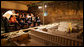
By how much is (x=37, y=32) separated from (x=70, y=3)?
5.05 m

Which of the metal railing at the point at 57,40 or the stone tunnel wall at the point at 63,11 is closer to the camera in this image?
the metal railing at the point at 57,40

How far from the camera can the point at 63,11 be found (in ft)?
24.8

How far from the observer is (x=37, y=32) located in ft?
14.6

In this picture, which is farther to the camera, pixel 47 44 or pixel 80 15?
pixel 80 15

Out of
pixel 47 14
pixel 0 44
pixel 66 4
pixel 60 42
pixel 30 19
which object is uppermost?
pixel 66 4

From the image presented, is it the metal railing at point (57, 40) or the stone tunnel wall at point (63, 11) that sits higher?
the stone tunnel wall at point (63, 11)

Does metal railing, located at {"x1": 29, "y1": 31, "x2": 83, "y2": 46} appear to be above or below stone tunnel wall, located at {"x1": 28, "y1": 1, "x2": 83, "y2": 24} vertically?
below

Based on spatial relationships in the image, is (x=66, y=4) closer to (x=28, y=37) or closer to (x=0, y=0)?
(x=28, y=37)

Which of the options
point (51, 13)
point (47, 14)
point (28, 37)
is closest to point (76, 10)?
point (51, 13)

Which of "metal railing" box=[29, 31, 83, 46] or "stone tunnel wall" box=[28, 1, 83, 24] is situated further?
"stone tunnel wall" box=[28, 1, 83, 24]

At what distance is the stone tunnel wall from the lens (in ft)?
21.0

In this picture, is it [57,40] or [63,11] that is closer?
[57,40]

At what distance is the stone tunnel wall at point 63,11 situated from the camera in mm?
6392

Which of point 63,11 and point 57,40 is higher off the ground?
point 63,11
